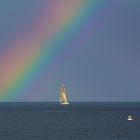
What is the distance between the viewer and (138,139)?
506ft

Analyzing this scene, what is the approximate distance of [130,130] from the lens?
A: 18725 centimetres

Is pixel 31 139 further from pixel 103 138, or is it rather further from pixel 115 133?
pixel 115 133

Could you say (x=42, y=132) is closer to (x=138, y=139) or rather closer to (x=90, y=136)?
(x=90, y=136)

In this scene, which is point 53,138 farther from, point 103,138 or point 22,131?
point 22,131

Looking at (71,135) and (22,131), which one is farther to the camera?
(22,131)

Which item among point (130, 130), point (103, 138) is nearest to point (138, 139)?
point (103, 138)

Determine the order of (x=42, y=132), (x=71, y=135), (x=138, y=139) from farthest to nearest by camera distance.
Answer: (x=42, y=132) → (x=71, y=135) → (x=138, y=139)

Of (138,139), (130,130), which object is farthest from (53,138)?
(130,130)

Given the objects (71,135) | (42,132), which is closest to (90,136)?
(71,135)

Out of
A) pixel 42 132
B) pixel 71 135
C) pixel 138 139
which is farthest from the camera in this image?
pixel 42 132

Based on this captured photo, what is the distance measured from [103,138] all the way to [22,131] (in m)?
32.9

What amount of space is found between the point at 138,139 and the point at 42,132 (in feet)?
108

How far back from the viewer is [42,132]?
590ft

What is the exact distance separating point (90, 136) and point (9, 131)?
28.7m
